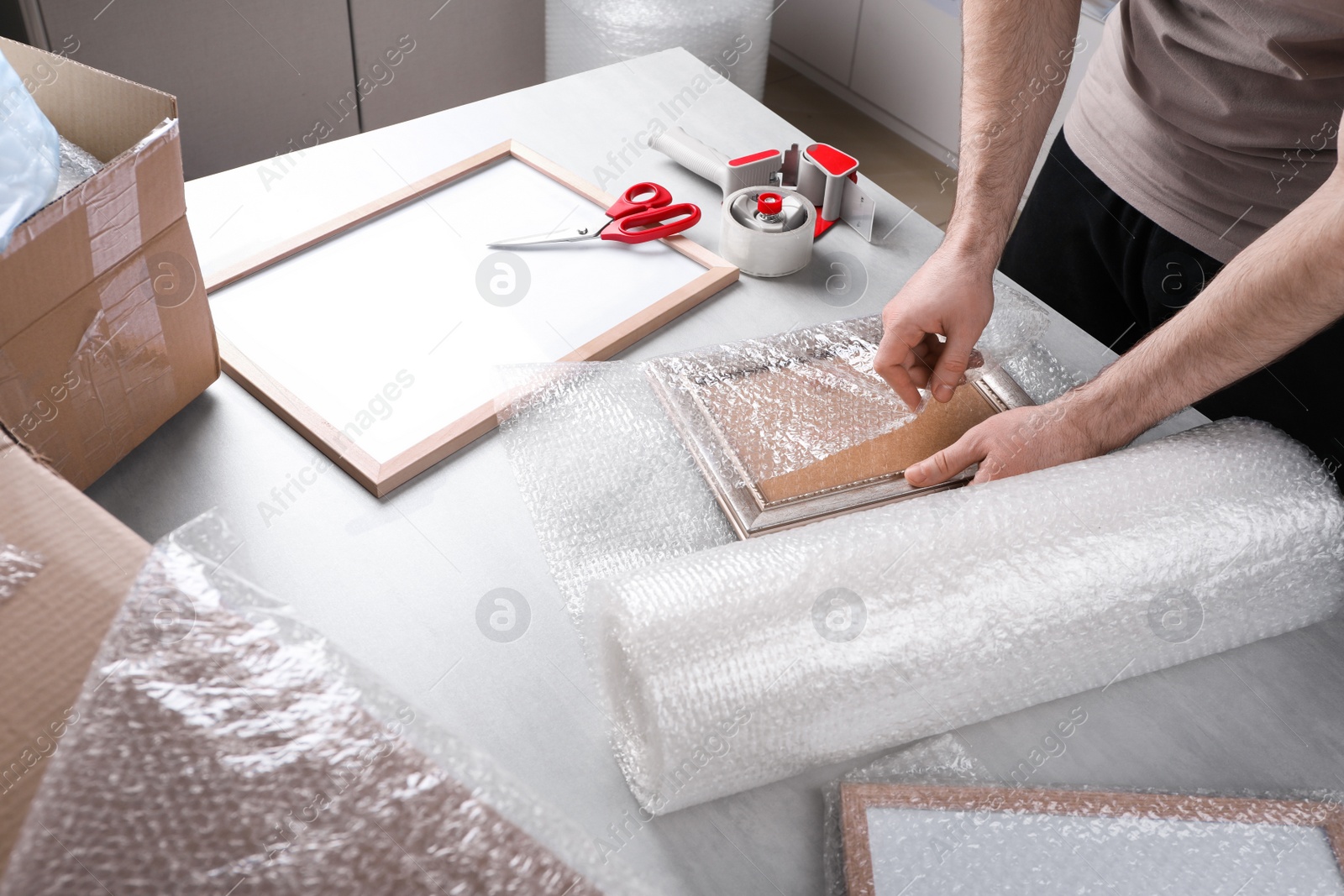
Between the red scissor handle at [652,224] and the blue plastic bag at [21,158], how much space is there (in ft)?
1.90

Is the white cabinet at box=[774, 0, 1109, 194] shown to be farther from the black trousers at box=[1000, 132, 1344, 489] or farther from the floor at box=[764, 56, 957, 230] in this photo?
the black trousers at box=[1000, 132, 1344, 489]

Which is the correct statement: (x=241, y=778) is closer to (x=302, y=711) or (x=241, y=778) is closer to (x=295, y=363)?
(x=302, y=711)

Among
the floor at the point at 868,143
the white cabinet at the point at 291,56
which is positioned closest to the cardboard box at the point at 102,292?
the white cabinet at the point at 291,56

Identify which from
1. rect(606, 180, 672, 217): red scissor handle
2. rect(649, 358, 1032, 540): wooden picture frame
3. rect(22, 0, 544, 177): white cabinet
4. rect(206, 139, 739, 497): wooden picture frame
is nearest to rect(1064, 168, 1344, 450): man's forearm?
rect(649, 358, 1032, 540): wooden picture frame

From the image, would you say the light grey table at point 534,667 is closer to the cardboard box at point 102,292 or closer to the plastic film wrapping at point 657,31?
the cardboard box at point 102,292

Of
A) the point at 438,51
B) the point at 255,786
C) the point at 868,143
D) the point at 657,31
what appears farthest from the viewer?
the point at 868,143

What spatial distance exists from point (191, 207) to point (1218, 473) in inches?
45.5

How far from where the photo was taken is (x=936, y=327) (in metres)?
0.95

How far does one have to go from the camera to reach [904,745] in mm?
697

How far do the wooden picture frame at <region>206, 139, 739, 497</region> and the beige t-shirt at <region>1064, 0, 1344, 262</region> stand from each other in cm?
55

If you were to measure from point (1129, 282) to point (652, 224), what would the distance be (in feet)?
2.17

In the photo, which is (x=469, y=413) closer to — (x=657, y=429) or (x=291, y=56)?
(x=657, y=429)

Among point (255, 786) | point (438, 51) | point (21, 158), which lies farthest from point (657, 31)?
point (255, 786)

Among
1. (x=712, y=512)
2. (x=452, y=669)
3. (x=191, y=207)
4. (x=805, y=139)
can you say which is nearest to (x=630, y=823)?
(x=452, y=669)
